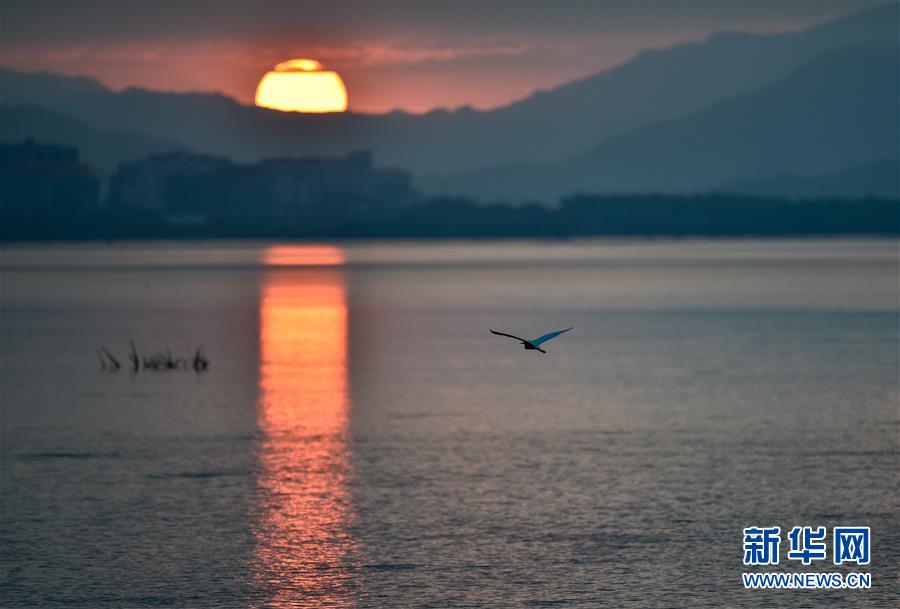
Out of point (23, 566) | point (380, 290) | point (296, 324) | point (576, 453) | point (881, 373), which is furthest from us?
point (380, 290)

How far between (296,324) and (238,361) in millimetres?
36354

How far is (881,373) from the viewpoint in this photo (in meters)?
69.1

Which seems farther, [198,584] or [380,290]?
[380,290]

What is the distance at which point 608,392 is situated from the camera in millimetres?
62125

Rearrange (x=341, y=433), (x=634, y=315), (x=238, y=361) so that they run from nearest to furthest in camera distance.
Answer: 1. (x=341, y=433)
2. (x=238, y=361)
3. (x=634, y=315)

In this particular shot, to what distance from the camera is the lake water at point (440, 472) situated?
2967 centimetres

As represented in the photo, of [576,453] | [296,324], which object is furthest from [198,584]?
[296,324]

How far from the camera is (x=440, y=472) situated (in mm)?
40938

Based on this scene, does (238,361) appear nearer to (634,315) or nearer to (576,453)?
(576,453)

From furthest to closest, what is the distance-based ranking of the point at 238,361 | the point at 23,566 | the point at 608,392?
the point at 238,361 → the point at 608,392 → the point at 23,566

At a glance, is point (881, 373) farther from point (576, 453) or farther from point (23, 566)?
point (23, 566)

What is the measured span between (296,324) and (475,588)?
291 feet

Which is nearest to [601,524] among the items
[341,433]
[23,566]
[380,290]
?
[23,566]

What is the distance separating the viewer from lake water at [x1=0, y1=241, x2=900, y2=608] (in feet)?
97.3
